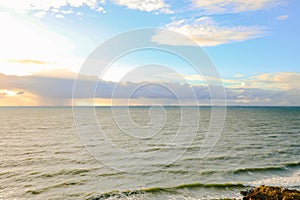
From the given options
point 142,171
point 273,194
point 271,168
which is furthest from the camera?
point 271,168

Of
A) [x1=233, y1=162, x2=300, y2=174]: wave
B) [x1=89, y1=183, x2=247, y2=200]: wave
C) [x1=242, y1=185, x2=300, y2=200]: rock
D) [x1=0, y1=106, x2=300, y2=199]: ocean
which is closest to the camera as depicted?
[x1=242, y1=185, x2=300, y2=200]: rock

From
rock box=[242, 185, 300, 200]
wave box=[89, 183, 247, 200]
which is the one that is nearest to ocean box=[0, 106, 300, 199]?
wave box=[89, 183, 247, 200]

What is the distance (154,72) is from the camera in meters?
20.8

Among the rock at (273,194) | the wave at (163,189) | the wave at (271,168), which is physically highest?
the rock at (273,194)

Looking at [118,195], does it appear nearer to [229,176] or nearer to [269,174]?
[229,176]

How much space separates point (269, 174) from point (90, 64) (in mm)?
17730

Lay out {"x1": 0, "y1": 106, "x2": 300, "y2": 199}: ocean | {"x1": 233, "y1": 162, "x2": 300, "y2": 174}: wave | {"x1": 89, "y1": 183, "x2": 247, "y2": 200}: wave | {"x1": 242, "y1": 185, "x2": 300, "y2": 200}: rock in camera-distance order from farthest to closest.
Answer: {"x1": 233, "y1": 162, "x2": 300, "y2": 174}: wave, {"x1": 0, "y1": 106, "x2": 300, "y2": 199}: ocean, {"x1": 89, "y1": 183, "x2": 247, "y2": 200}: wave, {"x1": 242, "y1": 185, "x2": 300, "y2": 200}: rock

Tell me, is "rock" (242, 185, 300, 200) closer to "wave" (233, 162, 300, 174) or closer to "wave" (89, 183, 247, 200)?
"wave" (89, 183, 247, 200)

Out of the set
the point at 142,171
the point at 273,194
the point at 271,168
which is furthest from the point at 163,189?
the point at 271,168

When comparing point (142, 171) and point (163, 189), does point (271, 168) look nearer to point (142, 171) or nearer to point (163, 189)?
point (163, 189)

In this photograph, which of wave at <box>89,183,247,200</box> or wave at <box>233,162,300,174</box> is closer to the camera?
wave at <box>89,183,247,200</box>

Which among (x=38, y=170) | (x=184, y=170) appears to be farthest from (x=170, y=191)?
(x=38, y=170)

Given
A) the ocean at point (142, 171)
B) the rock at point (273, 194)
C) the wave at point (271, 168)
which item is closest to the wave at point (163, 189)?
the ocean at point (142, 171)

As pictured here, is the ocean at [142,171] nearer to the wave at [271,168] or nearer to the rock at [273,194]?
the wave at [271,168]
